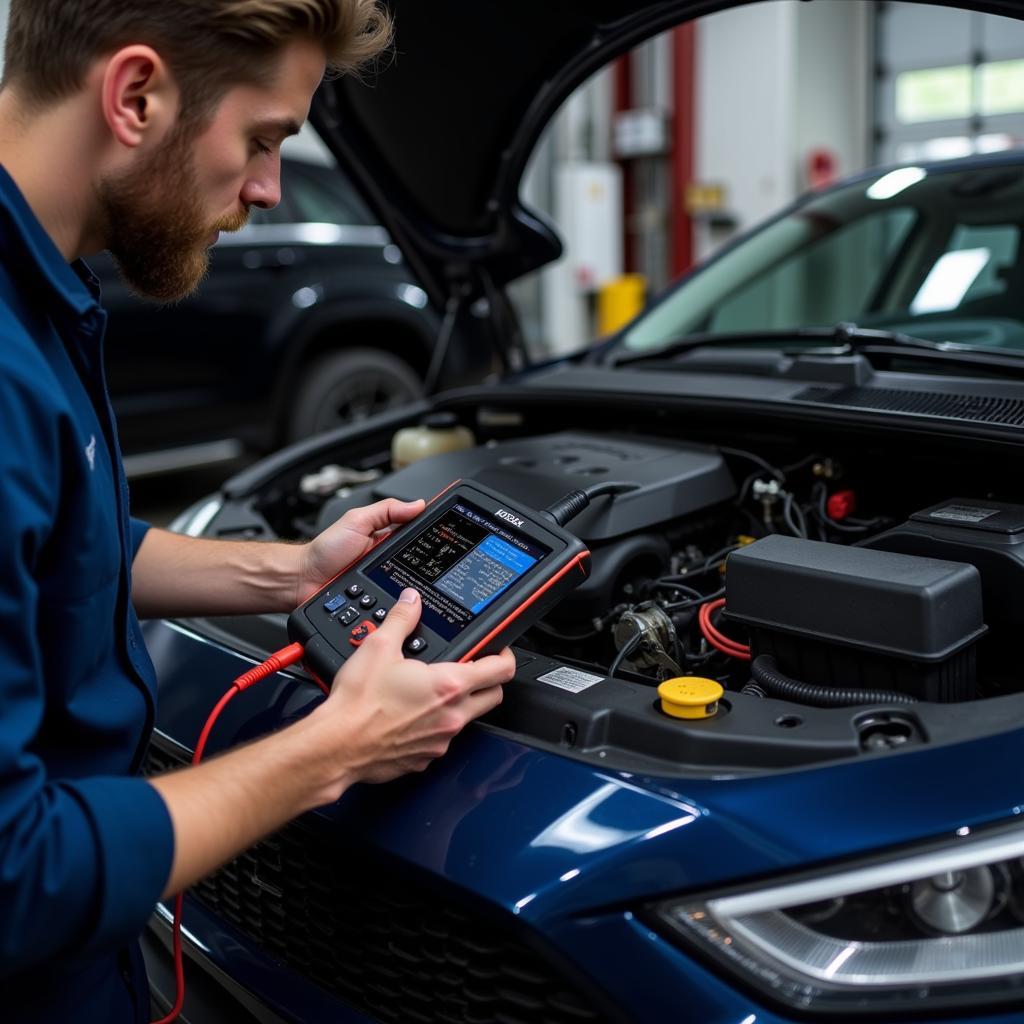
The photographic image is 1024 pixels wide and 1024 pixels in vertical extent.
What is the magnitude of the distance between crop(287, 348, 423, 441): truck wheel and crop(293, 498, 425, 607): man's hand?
3.26m

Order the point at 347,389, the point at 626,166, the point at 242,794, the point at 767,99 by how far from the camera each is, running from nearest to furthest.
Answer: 1. the point at 242,794
2. the point at 347,389
3. the point at 767,99
4. the point at 626,166

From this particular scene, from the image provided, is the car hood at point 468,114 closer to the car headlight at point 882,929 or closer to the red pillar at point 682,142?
the car headlight at point 882,929

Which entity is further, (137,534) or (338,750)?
(137,534)

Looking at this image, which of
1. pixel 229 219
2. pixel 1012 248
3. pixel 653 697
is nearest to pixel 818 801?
pixel 653 697

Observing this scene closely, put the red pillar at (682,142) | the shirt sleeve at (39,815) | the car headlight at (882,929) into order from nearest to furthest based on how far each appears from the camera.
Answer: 1. the shirt sleeve at (39,815)
2. the car headlight at (882,929)
3. the red pillar at (682,142)

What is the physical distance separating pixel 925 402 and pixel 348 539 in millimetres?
821

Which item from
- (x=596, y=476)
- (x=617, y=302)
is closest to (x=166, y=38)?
(x=596, y=476)

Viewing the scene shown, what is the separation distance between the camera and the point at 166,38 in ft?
3.16

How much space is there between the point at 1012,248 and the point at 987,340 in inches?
11.4

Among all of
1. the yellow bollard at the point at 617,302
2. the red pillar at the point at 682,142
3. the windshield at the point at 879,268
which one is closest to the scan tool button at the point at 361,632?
the windshield at the point at 879,268

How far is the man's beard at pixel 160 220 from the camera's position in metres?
1.01

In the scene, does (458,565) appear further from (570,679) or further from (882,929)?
(882,929)

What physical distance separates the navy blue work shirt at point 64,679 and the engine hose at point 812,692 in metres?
0.63

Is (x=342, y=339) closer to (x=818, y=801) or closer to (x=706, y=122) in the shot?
(x=818, y=801)
